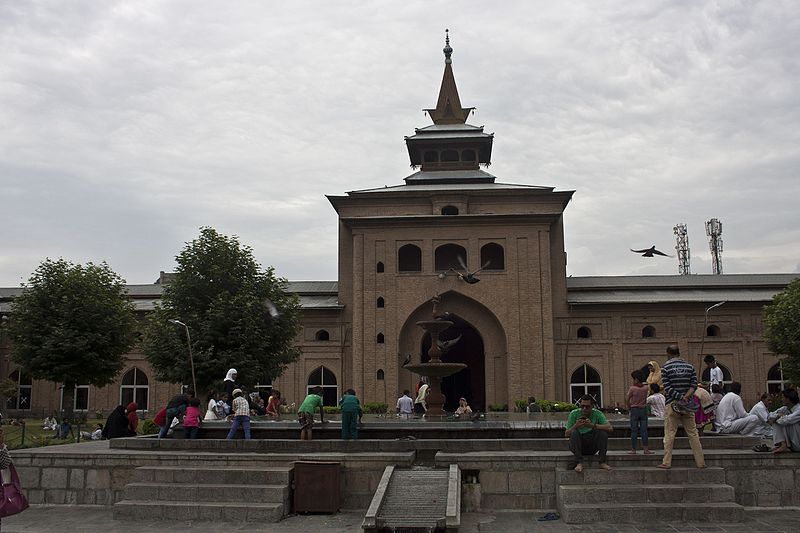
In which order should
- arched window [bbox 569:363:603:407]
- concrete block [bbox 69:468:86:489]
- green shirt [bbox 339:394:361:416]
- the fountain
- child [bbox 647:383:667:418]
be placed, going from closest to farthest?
concrete block [bbox 69:468:86:489], green shirt [bbox 339:394:361:416], child [bbox 647:383:667:418], the fountain, arched window [bbox 569:363:603:407]

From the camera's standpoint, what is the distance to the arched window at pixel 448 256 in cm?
4058

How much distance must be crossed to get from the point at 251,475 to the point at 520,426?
19.7 feet

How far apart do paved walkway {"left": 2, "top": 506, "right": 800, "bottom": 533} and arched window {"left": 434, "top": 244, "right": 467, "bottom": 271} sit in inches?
1109

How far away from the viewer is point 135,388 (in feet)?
141

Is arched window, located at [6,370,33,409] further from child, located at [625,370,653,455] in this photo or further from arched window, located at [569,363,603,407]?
child, located at [625,370,653,455]

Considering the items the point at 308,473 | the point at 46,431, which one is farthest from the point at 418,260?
the point at 308,473

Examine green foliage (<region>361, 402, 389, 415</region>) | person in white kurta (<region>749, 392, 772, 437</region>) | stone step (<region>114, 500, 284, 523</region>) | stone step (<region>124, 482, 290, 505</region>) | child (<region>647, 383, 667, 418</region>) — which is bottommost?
stone step (<region>114, 500, 284, 523</region>)

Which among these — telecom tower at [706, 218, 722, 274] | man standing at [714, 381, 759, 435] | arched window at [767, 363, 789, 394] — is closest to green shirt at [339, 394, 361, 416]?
man standing at [714, 381, 759, 435]

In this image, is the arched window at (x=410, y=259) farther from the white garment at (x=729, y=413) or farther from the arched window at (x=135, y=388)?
the white garment at (x=729, y=413)

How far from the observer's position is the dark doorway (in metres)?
42.9

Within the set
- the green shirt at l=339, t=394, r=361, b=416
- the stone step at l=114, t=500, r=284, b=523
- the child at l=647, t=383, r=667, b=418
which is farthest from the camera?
the child at l=647, t=383, r=667, b=418

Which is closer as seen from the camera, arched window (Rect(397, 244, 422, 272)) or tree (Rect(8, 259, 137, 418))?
tree (Rect(8, 259, 137, 418))

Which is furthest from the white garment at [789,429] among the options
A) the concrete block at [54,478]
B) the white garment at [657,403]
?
the concrete block at [54,478]

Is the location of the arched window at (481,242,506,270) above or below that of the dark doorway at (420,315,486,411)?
above
